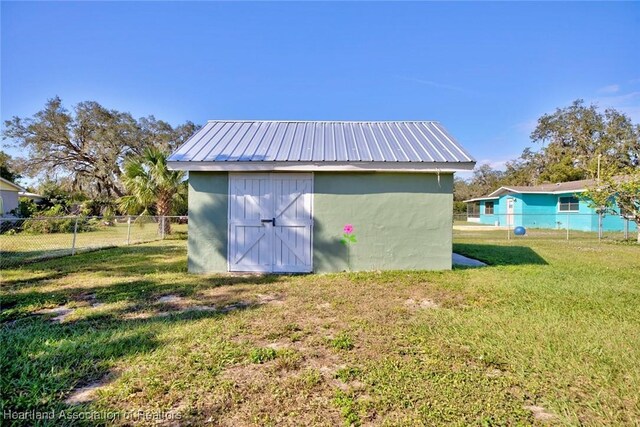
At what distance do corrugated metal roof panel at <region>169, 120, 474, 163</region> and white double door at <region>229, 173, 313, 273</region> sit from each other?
0.55 metres

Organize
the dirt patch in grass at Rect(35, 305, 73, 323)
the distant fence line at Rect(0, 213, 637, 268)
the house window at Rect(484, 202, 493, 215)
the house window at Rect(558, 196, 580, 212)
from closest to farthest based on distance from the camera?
the dirt patch in grass at Rect(35, 305, 73, 323), the distant fence line at Rect(0, 213, 637, 268), the house window at Rect(558, 196, 580, 212), the house window at Rect(484, 202, 493, 215)

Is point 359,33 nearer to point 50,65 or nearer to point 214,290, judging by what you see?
point 214,290

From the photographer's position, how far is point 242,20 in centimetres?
962

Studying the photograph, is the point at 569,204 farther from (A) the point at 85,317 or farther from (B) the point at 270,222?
(A) the point at 85,317

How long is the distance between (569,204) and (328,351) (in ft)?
85.8

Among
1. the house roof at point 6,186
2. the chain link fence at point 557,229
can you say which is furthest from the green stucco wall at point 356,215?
the house roof at point 6,186

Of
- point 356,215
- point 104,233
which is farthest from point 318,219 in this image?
point 104,233

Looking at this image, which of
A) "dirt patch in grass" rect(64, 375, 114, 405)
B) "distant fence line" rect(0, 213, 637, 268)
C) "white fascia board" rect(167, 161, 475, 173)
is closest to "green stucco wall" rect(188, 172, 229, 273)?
"white fascia board" rect(167, 161, 475, 173)

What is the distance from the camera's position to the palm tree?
43.1ft

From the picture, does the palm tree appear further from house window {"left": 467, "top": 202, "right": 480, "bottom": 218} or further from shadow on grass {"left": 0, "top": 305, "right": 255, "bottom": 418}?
house window {"left": 467, "top": 202, "right": 480, "bottom": 218}

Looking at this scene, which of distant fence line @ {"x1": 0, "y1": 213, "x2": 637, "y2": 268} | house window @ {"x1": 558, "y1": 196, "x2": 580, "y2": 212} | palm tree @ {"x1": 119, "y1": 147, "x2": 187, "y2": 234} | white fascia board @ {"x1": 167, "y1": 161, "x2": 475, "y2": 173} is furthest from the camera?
house window @ {"x1": 558, "y1": 196, "x2": 580, "y2": 212}

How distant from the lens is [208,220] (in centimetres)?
670

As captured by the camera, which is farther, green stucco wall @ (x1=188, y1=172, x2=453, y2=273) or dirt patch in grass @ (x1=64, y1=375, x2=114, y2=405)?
green stucco wall @ (x1=188, y1=172, x2=453, y2=273)

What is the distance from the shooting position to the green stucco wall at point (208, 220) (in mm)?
6695
